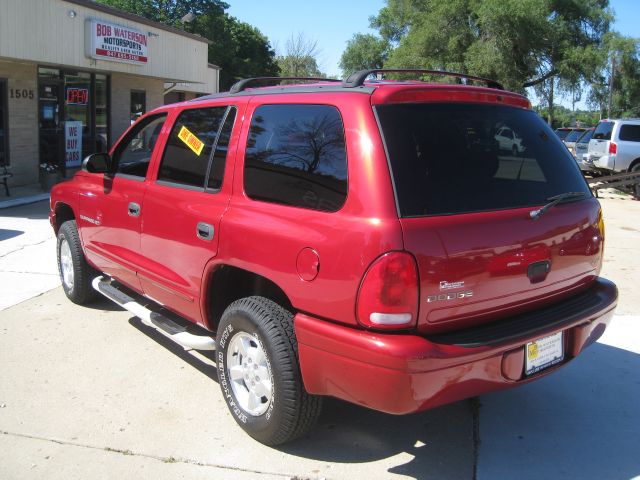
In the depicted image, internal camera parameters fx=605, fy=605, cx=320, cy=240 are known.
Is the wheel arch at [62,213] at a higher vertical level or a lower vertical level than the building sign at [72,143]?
lower

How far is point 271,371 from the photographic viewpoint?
10.0 ft

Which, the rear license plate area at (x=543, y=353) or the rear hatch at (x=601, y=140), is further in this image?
the rear hatch at (x=601, y=140)

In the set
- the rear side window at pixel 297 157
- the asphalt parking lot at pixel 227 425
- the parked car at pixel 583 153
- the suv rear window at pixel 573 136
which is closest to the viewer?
the rear side window at pixel 297 157

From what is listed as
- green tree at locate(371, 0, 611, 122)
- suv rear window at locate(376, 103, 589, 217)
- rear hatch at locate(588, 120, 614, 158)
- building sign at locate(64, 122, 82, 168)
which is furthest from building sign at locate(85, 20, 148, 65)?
green tree at locate(371, 0, 611, 122)

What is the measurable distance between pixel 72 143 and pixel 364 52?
35458 millimetres

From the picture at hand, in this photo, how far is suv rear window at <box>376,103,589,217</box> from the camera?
276 centimetres

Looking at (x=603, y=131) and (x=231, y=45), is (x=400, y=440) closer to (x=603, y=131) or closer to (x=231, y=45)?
(x=603, y=131)

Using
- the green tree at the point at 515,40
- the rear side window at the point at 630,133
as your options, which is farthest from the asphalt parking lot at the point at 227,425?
Result: the green tree at the point at 515,40

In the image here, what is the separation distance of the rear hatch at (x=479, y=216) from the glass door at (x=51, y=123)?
12479 mm

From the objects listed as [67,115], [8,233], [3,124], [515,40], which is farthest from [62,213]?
[515,40]

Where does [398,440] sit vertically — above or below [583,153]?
below

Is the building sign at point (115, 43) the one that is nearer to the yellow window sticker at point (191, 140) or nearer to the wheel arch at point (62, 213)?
the wheel arch at point (62, 213)

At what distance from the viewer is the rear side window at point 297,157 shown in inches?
114

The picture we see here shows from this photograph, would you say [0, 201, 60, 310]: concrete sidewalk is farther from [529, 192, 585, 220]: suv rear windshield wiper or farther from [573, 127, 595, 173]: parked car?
[573, 127, 595, 173]: parked car
